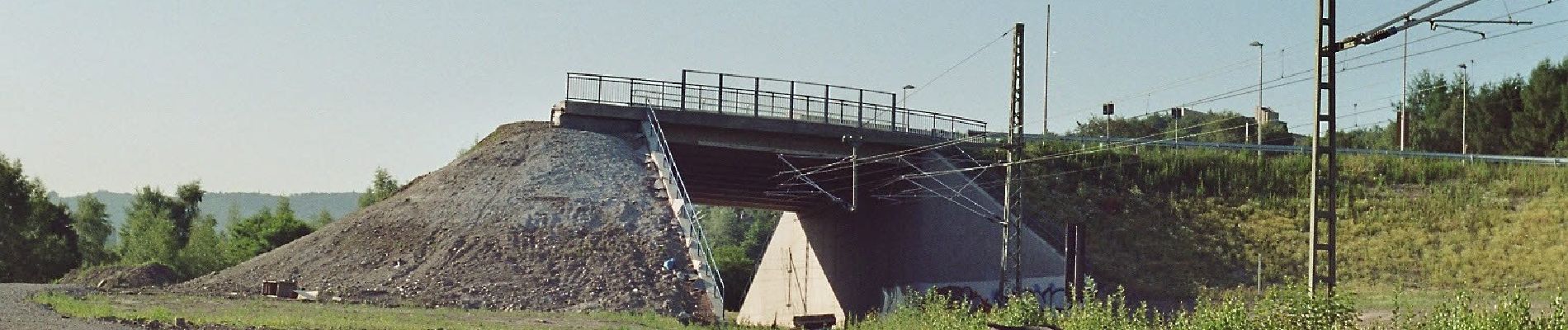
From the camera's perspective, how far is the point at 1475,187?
266 ft

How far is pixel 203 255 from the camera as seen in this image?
96625 millimetres

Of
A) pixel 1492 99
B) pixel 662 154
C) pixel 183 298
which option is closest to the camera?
pixel 183 298

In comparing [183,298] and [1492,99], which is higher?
[1492,99]

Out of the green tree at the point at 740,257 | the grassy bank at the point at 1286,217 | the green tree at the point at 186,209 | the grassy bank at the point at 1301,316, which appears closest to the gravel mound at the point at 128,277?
the green tree at the point at 740,257

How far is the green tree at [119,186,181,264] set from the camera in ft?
357

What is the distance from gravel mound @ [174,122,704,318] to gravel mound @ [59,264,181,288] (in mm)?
6120

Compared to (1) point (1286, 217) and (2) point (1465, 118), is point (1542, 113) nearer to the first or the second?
(2) point (1465, 118)

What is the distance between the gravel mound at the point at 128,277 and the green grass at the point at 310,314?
12.5 m

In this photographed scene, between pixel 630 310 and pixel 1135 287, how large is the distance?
2479cm

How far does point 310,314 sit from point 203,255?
56949 mm

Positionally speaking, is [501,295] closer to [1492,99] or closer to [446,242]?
[446,242]

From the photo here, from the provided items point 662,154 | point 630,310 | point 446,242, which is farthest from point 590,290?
point 662,154

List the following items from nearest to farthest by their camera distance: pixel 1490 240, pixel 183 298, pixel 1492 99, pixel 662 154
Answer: pixel 183 298, pixel 662 154, pixel 1490 240, pixel 1492 99

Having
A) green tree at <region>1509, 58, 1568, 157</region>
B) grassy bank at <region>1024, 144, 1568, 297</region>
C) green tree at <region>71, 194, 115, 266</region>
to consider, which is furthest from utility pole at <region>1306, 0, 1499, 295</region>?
green tree at <region>71, 194, 115, 266</region>
